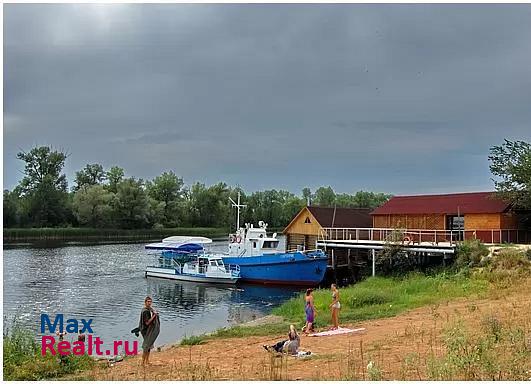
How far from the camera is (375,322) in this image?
1738 centimetres

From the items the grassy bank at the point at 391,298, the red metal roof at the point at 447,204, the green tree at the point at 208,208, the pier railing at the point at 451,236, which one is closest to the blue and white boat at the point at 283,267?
the pier railing at the point at 451,236

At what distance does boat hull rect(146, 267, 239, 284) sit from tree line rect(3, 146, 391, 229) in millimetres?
41834

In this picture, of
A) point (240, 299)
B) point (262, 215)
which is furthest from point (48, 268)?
point (262, 215)

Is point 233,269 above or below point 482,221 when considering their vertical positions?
below

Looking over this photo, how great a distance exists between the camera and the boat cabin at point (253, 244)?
38147 mm

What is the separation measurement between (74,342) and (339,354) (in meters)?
6.14

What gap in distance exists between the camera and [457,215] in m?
34.0

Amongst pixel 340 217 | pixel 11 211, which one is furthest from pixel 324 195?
pixel 340 217

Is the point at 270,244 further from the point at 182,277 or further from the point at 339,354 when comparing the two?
the point at 339,354

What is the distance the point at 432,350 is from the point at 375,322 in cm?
579

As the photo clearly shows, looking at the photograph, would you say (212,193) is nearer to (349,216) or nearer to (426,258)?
(349,216)

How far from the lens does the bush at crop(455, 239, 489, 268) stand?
89.5ft

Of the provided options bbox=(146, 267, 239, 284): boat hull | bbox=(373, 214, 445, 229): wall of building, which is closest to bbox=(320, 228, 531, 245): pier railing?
bbox=(373, 214, 445, 229): wall of building

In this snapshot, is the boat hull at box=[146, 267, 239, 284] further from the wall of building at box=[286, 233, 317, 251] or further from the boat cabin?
the wall of building at box=[286, 233, 317, 251]
